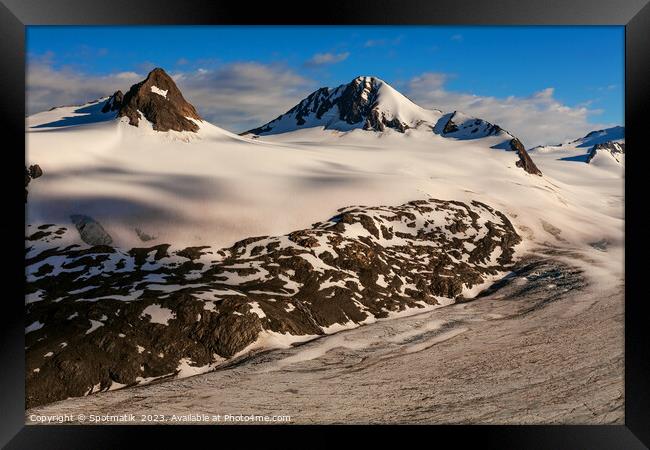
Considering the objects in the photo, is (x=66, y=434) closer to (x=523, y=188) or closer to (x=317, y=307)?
(x=317, y=307)

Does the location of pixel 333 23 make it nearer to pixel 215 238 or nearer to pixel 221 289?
pixel 221 289

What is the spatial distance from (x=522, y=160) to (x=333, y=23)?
534ft

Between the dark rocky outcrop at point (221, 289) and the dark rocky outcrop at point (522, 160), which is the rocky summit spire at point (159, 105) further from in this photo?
the dark rocky outcrop at point (522, 160)

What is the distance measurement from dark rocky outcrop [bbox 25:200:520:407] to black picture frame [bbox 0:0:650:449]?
22.9 meters

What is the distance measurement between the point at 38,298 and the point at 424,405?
35560 mm

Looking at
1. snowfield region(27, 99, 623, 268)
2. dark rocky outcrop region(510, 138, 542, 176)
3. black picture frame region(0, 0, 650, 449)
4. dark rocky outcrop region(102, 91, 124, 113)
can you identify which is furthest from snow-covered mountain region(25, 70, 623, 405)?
dark rocky outcrop region(510, 138, 542, 176)

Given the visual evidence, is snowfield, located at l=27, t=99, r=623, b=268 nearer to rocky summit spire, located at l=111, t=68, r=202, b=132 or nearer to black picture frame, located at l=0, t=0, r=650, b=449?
rocky summit spire, located at l=111, t=68, r=202, b=132

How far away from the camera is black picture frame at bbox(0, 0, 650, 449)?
12.1m

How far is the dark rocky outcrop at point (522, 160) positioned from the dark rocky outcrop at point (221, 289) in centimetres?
8310

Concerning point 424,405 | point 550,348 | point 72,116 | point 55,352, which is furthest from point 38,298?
point 72,116

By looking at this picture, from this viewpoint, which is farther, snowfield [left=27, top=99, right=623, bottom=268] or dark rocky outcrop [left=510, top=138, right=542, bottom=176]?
dark rocky outcrop [left=510, top=138, right=542, bottom=176]

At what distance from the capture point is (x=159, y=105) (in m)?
119

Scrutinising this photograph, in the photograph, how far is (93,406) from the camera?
1187 inches

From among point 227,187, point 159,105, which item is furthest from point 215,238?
point 159,105
